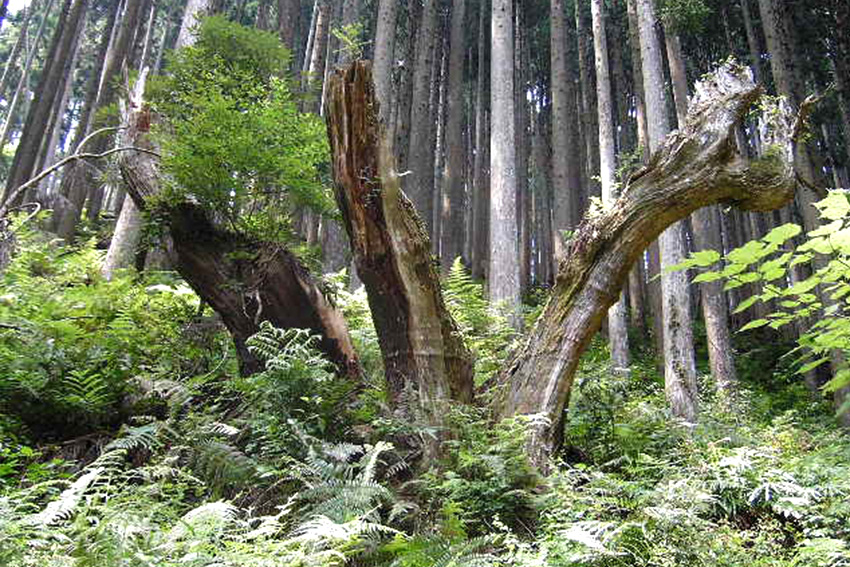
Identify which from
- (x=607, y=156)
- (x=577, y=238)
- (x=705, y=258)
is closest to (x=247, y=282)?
(x=577, y=238)

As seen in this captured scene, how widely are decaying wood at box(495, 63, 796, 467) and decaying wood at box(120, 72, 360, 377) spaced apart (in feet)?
5.91

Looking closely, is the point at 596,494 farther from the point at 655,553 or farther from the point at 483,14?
the point at 483,14

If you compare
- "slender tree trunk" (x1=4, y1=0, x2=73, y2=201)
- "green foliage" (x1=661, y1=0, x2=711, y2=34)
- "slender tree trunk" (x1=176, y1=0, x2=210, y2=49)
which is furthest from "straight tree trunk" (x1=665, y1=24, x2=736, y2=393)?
"slender tree trunk" (x1=4, y1=0, x2=73, y2=201)

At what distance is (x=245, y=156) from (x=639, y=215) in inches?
134

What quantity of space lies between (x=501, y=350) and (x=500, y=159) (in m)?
5.13

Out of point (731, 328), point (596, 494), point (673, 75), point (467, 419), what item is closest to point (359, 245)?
point (467, 419)

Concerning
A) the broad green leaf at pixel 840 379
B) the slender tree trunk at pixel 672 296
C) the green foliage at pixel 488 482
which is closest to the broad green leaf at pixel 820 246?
the broad green leaf at pixel 840 379

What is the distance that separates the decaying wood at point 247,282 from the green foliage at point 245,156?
158 mm

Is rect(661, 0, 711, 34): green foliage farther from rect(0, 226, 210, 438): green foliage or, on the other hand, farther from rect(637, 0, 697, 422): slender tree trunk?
rect(0, 226, 210, 438): green foliage

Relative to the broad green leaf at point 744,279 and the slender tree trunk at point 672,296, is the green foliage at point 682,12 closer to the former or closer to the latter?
the slender tree trunk at point 672,296

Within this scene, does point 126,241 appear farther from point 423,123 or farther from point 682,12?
point 682,12

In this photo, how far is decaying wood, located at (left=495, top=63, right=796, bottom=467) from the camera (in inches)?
177

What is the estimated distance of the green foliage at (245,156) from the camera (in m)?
5.36

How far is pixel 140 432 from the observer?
412 centimetres
